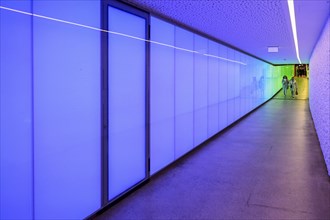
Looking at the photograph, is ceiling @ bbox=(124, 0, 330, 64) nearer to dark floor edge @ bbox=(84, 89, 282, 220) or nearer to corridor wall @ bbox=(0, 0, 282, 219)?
corridor wall @ bbox=(0, 0, 282, 219)

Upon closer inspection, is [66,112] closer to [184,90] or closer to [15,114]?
[15,114]

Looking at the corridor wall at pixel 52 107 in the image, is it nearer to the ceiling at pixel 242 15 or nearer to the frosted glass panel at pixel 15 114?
the frosted glass panel at pixel 15 114

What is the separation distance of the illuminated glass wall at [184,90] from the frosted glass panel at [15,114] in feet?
7.63

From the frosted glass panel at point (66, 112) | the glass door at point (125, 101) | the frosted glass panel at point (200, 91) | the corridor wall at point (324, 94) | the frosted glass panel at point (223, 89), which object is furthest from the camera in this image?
the frosted glass panel at point (223, 89)

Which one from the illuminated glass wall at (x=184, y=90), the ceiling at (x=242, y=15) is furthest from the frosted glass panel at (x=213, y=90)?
the ceiling at (x=242, y=15)

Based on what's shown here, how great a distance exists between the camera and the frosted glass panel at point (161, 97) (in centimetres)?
475

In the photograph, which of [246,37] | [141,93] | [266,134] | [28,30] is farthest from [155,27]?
[266,134]

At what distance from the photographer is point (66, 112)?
2.98m

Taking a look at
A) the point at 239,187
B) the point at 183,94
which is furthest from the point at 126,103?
the point at 183,94

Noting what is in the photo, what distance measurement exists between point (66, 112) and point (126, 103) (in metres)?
1.14

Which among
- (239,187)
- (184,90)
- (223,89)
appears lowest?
(239,187)

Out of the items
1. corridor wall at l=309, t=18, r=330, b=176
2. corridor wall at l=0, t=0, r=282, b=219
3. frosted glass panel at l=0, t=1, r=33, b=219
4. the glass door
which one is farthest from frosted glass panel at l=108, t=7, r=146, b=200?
corridor wall at l=309, t=18, r=330, b=176

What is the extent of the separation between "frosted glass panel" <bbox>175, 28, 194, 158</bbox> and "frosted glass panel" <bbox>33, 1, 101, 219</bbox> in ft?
7.79

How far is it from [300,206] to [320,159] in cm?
255
